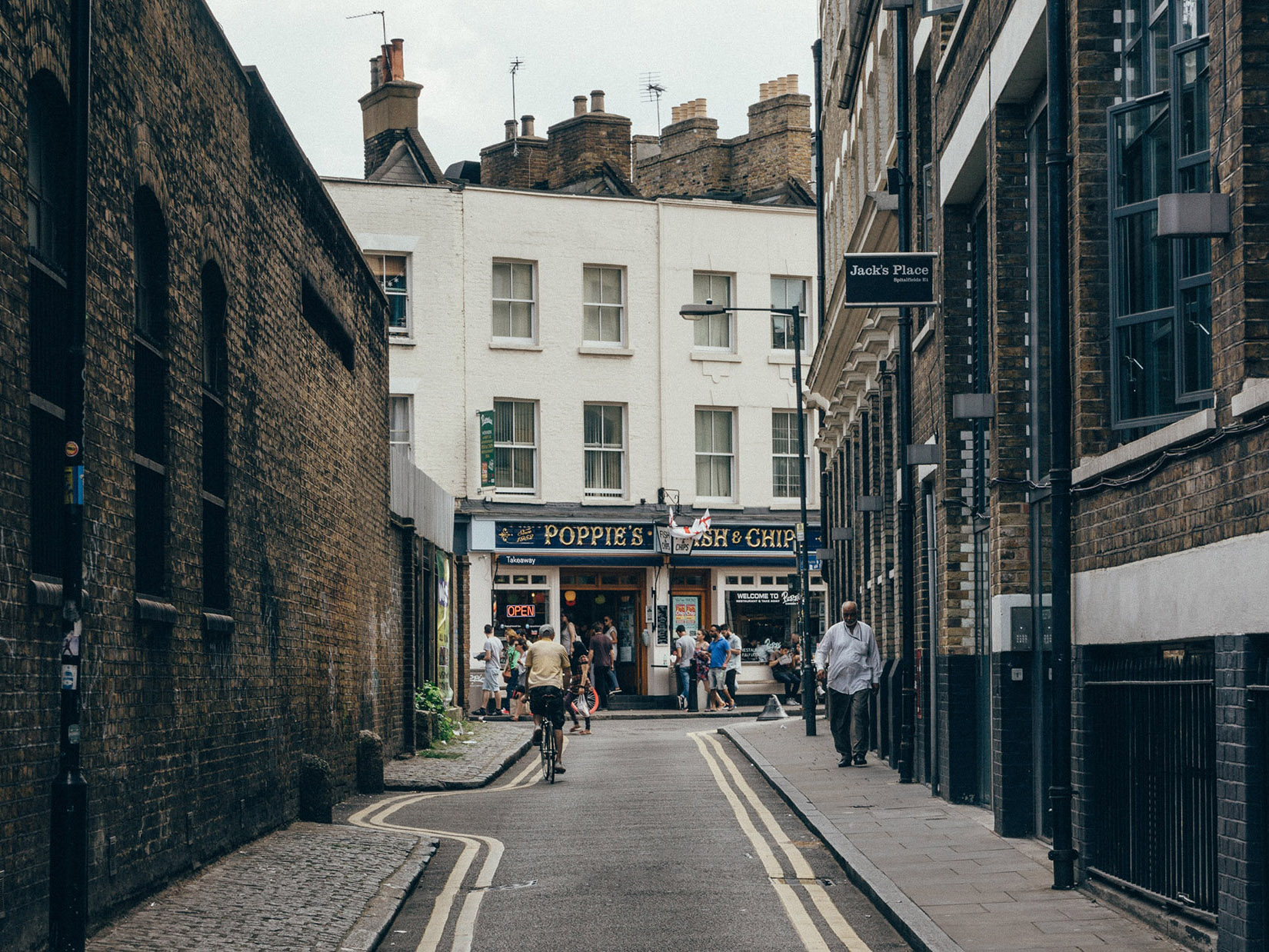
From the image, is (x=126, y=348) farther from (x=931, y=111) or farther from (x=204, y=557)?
(x=931, y=111)

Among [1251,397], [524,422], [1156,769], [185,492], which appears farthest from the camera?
[524,422]

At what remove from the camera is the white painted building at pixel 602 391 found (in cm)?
3831

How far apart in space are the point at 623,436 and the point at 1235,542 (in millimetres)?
32513

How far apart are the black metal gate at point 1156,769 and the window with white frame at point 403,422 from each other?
2918 cm

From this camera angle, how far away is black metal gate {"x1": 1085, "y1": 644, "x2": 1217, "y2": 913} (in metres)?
8.16

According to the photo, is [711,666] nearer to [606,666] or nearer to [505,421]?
[606,666]

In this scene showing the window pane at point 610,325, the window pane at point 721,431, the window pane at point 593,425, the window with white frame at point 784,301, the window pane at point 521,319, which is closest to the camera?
the window pane at point 521,319

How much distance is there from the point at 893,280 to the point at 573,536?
80.9 ft

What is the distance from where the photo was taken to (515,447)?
38938 mm

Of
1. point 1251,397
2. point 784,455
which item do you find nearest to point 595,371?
point 784,455

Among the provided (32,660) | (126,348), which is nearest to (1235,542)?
(32,660)

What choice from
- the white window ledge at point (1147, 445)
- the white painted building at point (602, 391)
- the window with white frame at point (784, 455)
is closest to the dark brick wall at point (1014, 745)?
the white window ledge at point (1147, 445)

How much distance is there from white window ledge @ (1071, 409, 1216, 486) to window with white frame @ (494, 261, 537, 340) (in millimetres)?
29672

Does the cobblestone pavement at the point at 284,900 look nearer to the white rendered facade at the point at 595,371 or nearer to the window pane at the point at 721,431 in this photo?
the white rendered facade at the point at 595,371
